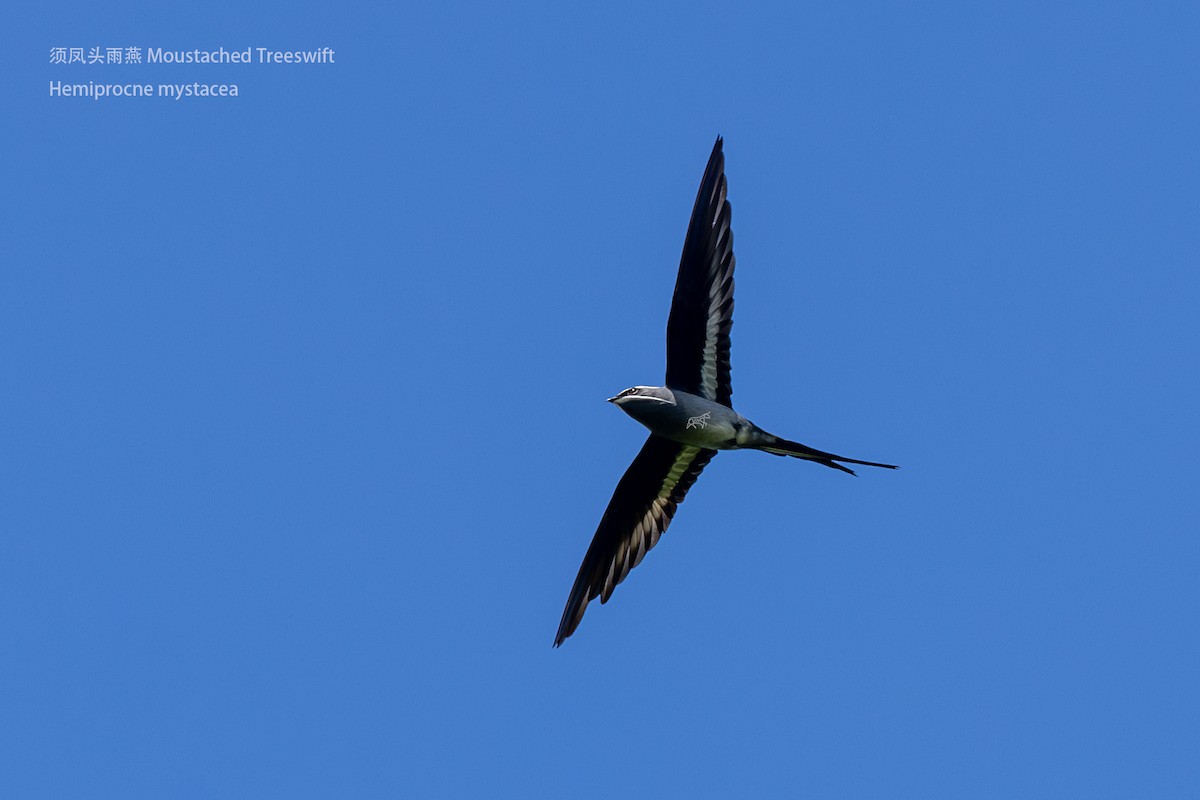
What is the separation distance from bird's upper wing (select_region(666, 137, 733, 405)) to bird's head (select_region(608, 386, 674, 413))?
1.17 feet

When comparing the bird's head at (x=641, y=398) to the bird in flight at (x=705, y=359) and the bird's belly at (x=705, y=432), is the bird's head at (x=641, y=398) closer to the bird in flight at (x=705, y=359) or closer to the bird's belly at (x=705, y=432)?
the bird in flight at (x=705, y=359)

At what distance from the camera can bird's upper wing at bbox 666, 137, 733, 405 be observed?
14.9m

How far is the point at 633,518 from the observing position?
1623 cm

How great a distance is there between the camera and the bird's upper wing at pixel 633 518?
16047mm

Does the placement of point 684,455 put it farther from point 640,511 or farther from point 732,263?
point 732,263

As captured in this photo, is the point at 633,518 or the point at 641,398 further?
the point at 633,518

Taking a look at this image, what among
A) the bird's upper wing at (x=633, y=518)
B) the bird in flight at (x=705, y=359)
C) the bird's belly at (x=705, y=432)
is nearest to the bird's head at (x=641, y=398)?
the bird in flight at (x=705, y=359)

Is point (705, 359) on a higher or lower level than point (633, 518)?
higher

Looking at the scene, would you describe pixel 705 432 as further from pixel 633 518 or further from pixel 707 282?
pixel 633 518

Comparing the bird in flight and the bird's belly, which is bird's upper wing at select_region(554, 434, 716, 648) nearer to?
the bird in flight

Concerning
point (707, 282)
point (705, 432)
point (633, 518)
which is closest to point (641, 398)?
point (705, 432)

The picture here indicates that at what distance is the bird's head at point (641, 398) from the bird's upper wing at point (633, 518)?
1.02m

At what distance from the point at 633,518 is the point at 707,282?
2.79 metres

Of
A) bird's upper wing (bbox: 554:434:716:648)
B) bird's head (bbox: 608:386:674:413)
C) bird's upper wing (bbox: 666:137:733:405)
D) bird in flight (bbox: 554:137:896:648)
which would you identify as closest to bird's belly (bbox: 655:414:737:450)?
bird in flight (bbox: 554:137:896:648)
